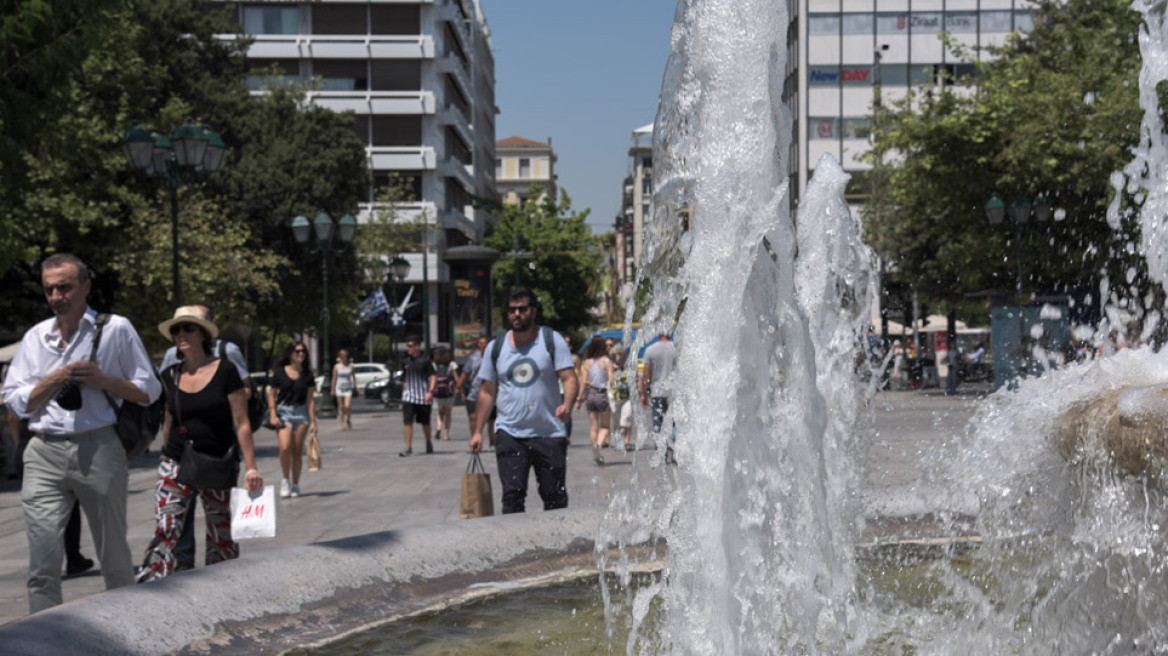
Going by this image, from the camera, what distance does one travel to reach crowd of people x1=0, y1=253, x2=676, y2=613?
5.64 m

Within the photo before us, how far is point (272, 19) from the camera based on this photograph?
61594 millimetres

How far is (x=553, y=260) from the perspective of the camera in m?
77.5

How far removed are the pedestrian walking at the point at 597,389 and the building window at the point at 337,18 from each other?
46742mm

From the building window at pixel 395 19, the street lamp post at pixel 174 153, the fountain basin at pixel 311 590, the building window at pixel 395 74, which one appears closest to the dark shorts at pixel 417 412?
the street lamp post at pixel 174 153

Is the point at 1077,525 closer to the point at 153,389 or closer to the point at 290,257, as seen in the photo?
the point at 153,389

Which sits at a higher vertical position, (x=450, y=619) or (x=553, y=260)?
(x=553, y=260)

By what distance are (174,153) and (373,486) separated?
6.35 metres

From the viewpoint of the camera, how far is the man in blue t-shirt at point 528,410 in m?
8.12

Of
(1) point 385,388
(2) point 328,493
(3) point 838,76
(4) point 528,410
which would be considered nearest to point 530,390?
(4) point 528,410

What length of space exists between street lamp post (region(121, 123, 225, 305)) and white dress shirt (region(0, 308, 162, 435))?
440 inches

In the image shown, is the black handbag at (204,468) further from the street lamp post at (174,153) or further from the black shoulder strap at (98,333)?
the street lamp post at (174,153)

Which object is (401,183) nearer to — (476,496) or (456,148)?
(456,148)

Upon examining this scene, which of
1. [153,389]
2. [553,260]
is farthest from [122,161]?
[553,260]

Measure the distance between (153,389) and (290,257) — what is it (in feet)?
114
